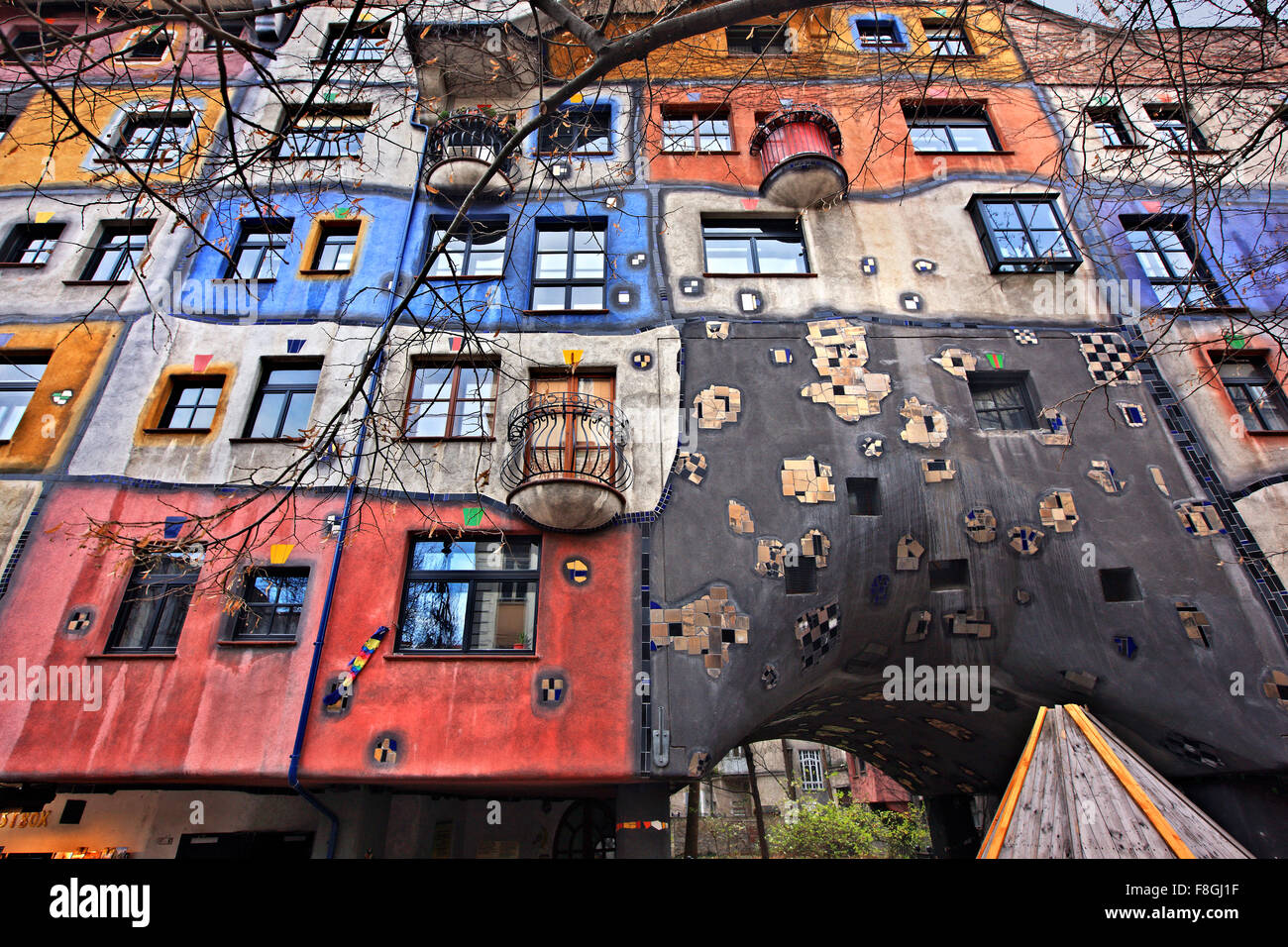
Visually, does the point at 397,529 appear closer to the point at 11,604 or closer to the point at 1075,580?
the point at 11,604

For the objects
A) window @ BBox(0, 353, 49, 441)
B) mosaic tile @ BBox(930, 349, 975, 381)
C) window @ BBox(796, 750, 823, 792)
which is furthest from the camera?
window @ BBox(796, 750, 823, 792)

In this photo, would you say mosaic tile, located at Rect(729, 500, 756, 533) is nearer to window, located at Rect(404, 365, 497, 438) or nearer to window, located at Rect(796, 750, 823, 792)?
window, located at Rect(404, 365, 497, 438)

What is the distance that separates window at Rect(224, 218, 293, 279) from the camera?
34.5ft

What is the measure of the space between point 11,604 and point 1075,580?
41.9ft

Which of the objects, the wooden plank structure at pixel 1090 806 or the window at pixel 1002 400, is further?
the window at pixel 1002 400

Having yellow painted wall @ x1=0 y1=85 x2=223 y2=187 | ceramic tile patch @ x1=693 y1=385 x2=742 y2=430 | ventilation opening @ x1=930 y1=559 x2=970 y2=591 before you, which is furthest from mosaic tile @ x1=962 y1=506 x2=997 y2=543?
yellow painted wall @ x1=0 y1=85 x2=223 y2=187

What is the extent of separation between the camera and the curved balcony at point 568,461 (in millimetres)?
8117

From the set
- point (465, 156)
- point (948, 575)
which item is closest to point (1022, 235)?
point (948, 575)

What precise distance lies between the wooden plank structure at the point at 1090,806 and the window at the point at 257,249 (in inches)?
485

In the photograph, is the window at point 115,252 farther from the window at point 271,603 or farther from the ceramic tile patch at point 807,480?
the ceramic tile patch at point 807,480

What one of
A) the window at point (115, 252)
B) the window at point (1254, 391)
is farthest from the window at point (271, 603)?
the window at point (1254, 391)

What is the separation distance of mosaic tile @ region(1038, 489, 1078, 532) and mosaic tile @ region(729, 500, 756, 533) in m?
3.63
